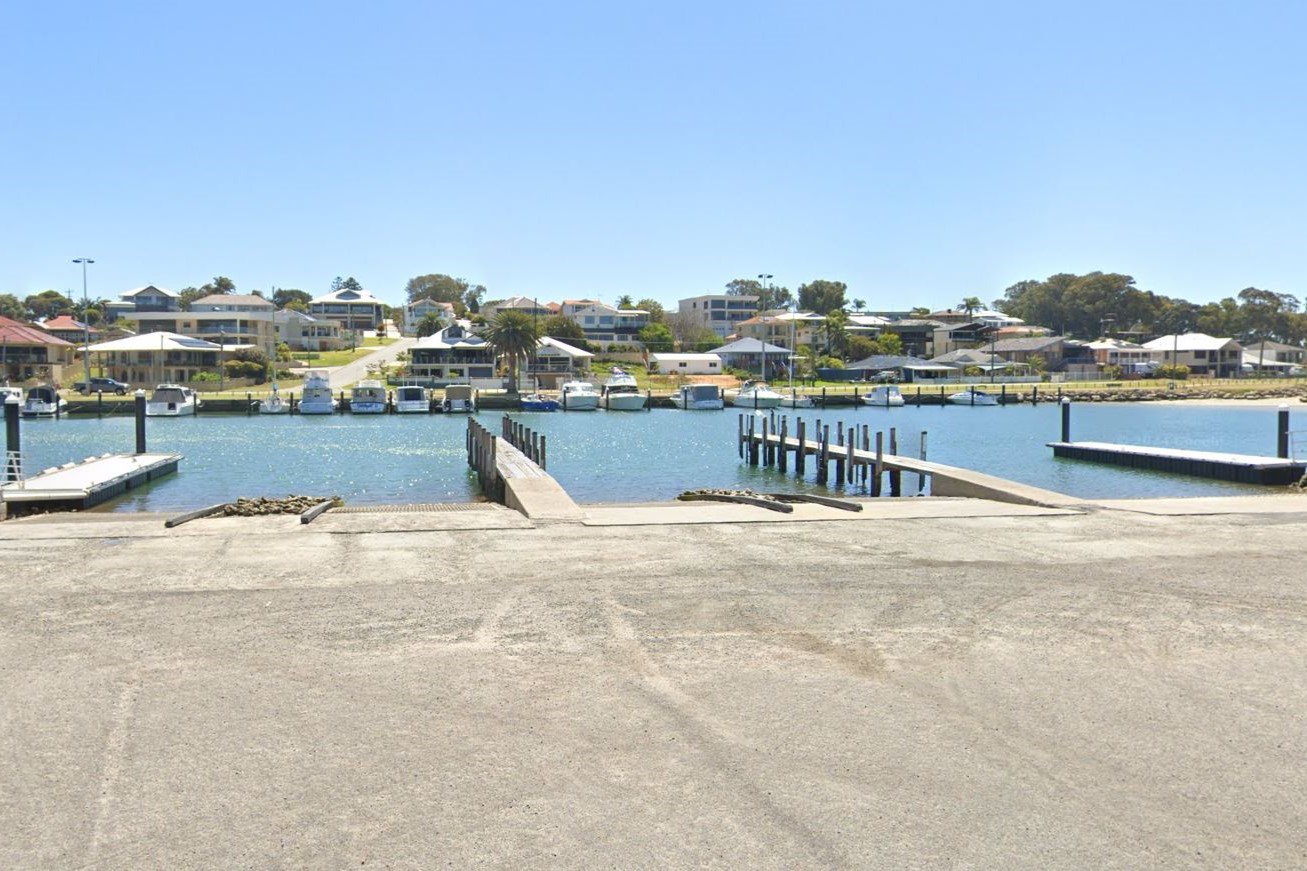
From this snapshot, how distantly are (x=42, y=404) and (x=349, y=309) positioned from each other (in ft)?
306

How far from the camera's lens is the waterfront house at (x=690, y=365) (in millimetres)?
128375

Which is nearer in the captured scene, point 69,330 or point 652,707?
point 652,707

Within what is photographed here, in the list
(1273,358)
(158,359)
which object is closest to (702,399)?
(158,359)

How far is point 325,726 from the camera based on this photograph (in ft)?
26.3

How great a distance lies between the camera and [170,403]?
8619 centimetres

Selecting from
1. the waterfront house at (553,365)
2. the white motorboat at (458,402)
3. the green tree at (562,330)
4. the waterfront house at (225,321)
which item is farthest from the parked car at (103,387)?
the green tree at (562,330)

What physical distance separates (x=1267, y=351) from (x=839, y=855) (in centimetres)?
19208

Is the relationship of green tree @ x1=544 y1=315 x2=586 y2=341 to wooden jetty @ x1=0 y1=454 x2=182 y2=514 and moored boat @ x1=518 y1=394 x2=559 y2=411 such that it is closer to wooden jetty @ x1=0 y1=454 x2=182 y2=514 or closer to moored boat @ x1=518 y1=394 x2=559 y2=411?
moored boat @ x1=518 y1=394 x2=559 y2=411

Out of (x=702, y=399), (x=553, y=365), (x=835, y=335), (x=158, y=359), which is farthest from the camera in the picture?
(x=835, y=335)

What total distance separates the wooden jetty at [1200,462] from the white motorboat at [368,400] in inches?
2193

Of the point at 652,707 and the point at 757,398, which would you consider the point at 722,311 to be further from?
the point at 652,707

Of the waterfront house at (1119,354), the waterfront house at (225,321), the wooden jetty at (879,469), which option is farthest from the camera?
the waterfront house at (1119,354)

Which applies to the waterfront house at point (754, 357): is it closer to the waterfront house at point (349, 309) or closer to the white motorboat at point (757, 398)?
the white motorboat at point (757, 398)

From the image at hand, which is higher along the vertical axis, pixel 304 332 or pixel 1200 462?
pixel 304 332
